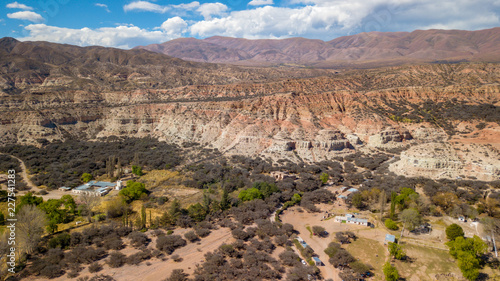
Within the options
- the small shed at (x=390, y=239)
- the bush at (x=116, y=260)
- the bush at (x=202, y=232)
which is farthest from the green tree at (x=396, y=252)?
the bush at (x=116, y=260)

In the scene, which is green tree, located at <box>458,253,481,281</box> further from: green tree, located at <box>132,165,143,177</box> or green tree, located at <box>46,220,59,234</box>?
green tree, located at <box>132,165,143,177</box>

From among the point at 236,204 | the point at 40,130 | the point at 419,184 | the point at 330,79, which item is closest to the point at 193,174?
the point at 236,204

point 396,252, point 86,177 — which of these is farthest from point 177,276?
point 86,177

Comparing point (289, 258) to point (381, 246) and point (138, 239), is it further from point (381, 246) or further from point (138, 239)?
point (138, 239)

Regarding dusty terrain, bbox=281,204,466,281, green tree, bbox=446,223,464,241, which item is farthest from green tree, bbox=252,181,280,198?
green tree, bbox=446,223,464,241

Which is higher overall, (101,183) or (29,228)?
(29,228)

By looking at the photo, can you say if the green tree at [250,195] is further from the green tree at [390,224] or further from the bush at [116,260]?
the bush at [116,260]
